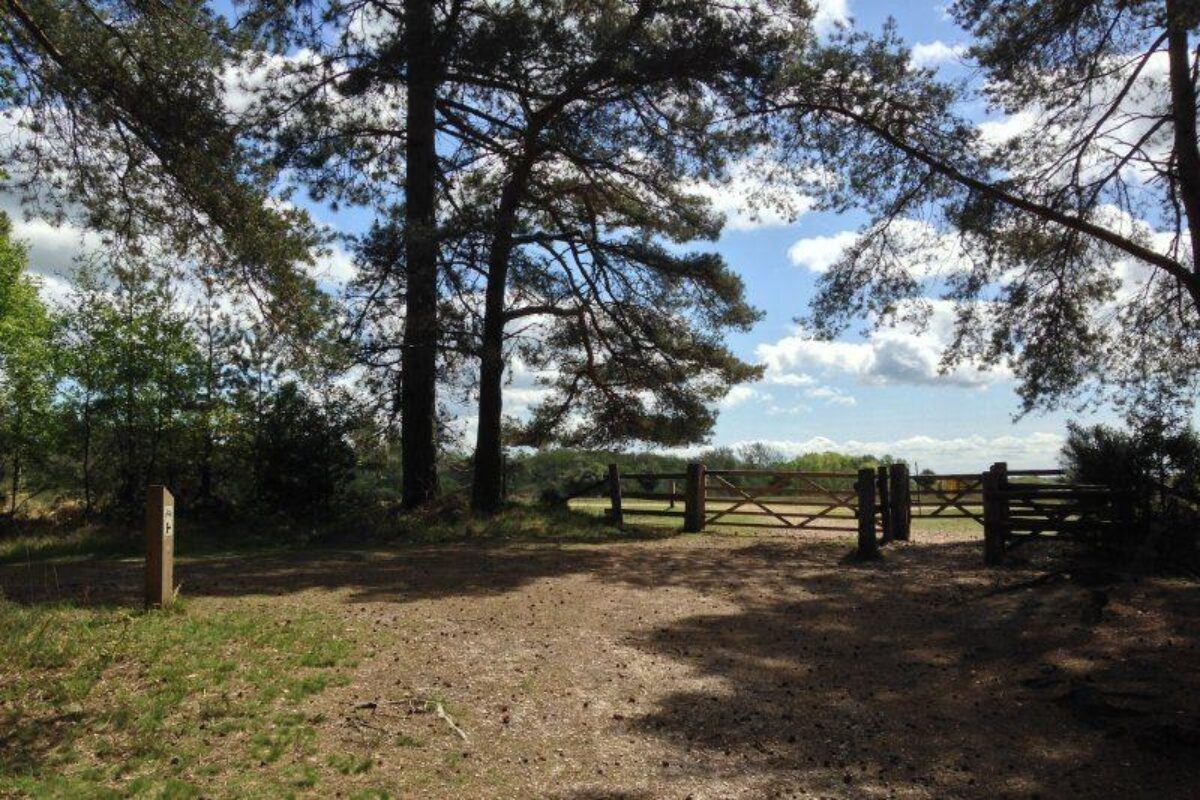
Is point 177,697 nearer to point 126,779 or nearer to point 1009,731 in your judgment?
point 126,779

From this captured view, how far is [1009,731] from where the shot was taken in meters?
6.02

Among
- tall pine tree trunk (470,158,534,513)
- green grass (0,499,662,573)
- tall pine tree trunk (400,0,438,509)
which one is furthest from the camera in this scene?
tall pine tree trunk (470,158,534,513)

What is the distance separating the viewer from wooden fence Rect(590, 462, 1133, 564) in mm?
11695

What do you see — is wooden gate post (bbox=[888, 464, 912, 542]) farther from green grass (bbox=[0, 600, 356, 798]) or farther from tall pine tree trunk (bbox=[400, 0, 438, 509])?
green grass (bbox=[0, 600, 356, 798])

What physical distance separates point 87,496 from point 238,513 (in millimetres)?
3166

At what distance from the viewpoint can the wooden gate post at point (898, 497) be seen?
50.1 ft

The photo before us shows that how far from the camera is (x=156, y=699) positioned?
18.9 ft

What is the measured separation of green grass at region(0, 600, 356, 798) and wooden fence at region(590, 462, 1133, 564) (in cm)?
975

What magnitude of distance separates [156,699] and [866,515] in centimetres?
1117

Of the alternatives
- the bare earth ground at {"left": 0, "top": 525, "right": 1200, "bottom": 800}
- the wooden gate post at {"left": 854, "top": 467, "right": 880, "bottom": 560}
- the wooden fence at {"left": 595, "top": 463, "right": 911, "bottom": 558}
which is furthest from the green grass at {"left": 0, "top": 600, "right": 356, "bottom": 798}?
the wooden fence at {"left": 595, "top": 463, "right": 911, "bottom": 558}

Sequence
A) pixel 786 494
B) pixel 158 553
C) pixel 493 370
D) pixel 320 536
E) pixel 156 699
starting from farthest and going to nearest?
1. pixel 493 370
2. pixel 786 494
3. pixel 320 536
4. pixel 158 553
5. pixel 156 699

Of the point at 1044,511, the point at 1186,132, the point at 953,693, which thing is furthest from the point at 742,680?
the point at 1186,132

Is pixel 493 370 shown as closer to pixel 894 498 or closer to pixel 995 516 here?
pixel 894 498

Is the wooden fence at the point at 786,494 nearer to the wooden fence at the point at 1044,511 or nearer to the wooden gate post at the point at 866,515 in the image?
the wooden gate post at the point at 866,515
